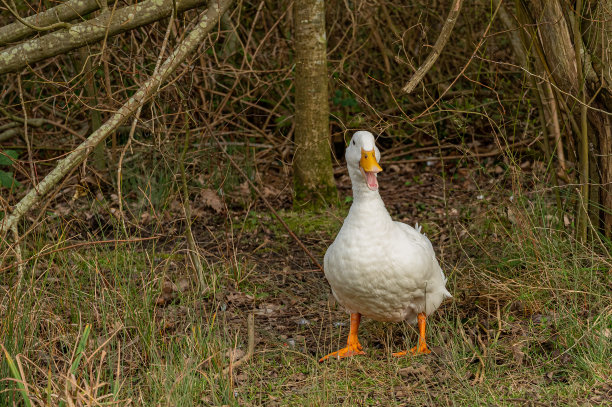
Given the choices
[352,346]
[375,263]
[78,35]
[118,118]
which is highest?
[78,35]

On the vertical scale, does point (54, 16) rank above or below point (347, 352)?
above

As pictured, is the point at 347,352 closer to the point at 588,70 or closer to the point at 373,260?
the point at 373,260

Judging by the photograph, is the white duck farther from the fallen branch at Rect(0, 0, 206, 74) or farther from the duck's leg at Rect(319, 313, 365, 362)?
the fallen branch at Rect(0, 0, 206, 74)

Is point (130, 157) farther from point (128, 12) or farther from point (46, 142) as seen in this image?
point (128, 12)

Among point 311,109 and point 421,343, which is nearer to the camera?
point 421,343

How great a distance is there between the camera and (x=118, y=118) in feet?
13.9

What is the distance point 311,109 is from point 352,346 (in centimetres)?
291

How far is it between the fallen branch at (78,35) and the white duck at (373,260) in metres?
1.51

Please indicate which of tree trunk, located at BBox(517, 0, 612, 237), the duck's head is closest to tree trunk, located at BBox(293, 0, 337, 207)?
tree trunk, located at BBox(517, 0, 612, 237)

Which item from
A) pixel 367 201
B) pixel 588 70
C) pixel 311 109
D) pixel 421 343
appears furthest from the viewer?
pixel 311 109

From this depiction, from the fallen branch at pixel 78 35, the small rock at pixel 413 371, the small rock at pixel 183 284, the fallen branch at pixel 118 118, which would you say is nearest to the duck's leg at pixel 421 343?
the small rock at pixel 413 371

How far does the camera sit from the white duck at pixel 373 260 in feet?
12.3

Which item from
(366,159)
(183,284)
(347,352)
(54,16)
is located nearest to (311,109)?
(183,284)

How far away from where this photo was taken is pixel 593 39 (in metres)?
4.44
